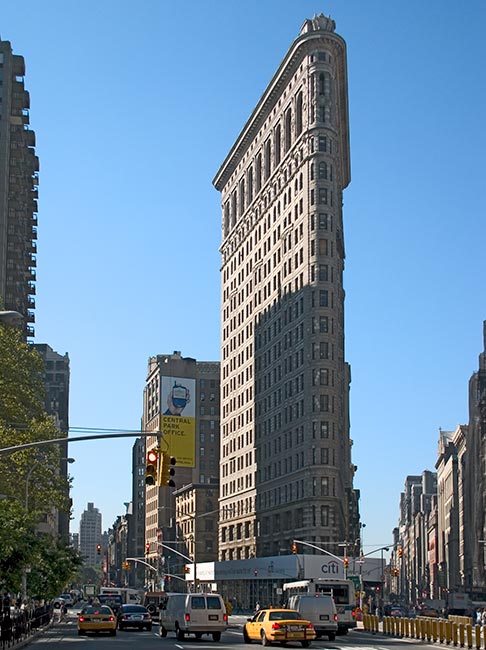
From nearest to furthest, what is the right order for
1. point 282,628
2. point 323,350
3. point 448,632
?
1. point 282,628
2. point 448,632
3. point 323,350

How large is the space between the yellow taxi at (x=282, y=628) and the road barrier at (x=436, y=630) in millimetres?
6888

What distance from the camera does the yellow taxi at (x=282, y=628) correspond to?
43.3 metres

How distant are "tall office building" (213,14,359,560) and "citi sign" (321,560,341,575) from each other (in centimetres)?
1045

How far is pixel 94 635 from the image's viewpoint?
58.4 meters

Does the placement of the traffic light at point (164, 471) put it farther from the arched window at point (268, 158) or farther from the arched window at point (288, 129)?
the arched window at point (268, 158)

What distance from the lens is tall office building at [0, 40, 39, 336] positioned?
153 m

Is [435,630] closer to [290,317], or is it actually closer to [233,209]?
[290,317]

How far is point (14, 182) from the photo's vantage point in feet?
511

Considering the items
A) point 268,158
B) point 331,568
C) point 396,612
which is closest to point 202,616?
point 331,568

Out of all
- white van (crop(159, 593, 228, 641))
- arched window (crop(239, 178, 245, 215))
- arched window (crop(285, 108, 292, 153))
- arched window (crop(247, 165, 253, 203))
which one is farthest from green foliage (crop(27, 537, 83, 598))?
arched window (crop(239, 178, 245, 215))

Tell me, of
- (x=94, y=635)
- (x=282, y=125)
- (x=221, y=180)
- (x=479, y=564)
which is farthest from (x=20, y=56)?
(x=94, y=635)

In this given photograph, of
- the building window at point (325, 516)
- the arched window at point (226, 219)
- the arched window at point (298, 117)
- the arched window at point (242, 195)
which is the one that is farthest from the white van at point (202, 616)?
the arched window at point (226, 219)

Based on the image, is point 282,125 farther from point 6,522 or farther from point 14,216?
point 6,522

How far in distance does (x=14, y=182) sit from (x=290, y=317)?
50.9 m
